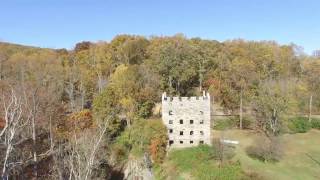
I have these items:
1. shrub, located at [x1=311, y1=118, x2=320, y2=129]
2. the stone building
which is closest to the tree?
shrub, located at [x1=311, y1=118, x2=320, y2=129]

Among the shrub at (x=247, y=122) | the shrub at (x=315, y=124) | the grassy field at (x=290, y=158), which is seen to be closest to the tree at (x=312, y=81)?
the shrub at (x=315, y=124)

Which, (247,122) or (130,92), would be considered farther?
→ (247,122)

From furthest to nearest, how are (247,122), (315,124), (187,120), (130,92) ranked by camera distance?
(315,124), (247,122), (130,92), (187,120)

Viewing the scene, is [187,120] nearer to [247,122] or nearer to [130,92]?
[130,92]

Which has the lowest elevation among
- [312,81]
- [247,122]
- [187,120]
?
[247,122]

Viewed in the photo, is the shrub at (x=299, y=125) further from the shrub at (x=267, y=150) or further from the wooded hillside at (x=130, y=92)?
the shrub at (x=267, y=150)

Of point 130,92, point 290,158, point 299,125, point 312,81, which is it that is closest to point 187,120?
point 130,92

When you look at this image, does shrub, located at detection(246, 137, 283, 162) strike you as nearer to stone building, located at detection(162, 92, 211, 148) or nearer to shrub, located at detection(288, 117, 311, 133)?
stone building, located at detection(162, 92, 211, 148)
